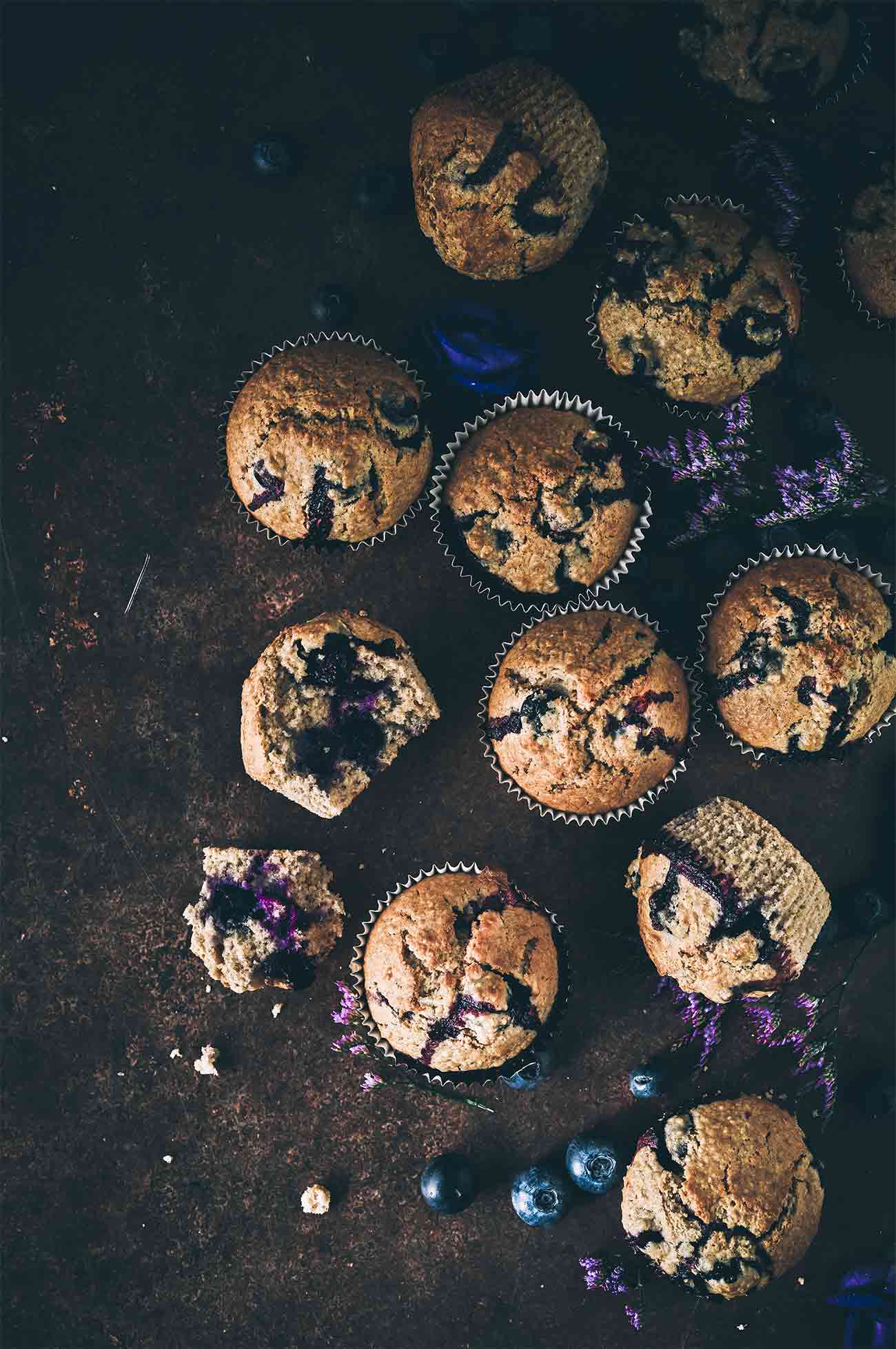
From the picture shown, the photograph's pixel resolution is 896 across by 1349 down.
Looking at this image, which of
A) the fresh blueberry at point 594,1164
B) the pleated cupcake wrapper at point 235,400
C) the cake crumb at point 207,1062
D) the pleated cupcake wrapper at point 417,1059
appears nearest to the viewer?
the pleated cupcake wrapper at point 417,1059

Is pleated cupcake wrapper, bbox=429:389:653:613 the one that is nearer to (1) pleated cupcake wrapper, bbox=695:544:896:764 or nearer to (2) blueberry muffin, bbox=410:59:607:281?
(1) pleated cupcake wrapper, bbox=695:544:896:764

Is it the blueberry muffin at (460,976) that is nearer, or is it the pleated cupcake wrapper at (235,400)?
the blueberry muffin at (460,976)

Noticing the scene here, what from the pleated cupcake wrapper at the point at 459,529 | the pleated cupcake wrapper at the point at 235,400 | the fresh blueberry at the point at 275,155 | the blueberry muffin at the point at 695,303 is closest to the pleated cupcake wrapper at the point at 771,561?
the pleated cupcake wrapper at the point at 459,529

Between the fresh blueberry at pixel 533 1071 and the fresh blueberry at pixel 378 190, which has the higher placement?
the fresh blueberry at pixel 378 190

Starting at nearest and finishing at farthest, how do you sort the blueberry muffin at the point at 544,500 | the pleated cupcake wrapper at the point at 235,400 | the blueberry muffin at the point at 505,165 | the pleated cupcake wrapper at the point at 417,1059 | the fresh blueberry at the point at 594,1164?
the blueberry muffin at the point at 505,165, the blueberry muffin at the point at 544,500, the pleated cupcake wrapper at the point at 417,1059, the pleated cupcake wrapper at the point at 235,400, the fresh blueberry at the point at 594,1164

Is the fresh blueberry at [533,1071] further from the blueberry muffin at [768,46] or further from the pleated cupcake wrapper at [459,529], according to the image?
the blueberry muffin at [768,46]

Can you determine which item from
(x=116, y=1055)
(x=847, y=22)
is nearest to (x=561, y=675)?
(x=116, y=1055)

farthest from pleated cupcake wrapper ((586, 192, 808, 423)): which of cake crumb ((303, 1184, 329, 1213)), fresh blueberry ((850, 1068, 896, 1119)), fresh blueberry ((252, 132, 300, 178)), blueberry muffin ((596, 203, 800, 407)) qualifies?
cake crumb ((303, 1184, 329, 1213))
